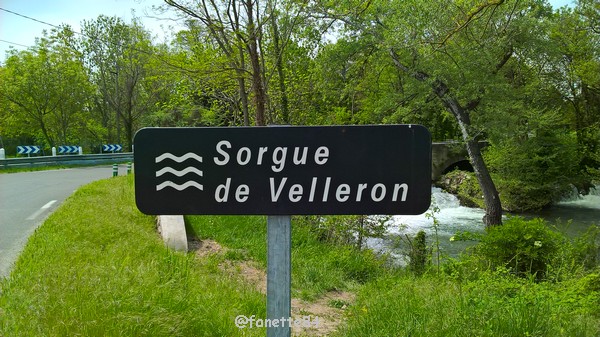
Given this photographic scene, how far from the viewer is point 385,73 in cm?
1916

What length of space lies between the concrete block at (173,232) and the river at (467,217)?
17.8 feet

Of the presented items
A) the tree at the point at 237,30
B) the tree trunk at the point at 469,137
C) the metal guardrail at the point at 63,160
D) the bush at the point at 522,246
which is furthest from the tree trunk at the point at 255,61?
the metal guardrail at the point at 63,160

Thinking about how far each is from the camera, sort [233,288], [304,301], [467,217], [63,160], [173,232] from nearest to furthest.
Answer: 1. [233,288]
2. [304,301]
3. [173,232]
4. [467,217]
5. [63,160]

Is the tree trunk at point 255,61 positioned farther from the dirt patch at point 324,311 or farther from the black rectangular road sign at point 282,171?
the black rectangular road sign at point 282,171

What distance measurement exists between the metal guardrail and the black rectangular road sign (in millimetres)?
19083

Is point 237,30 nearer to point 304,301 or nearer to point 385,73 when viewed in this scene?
point 304,301

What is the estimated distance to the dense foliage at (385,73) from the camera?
8953mm

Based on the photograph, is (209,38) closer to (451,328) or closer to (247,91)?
(247,91)

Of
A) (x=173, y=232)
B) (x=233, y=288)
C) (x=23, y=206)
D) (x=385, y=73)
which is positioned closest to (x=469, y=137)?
(x=385, y=73)

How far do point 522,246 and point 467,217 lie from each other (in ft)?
40.3

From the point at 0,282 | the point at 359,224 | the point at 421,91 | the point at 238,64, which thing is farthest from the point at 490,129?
the point at 0,282

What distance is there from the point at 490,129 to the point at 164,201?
12.6 meters

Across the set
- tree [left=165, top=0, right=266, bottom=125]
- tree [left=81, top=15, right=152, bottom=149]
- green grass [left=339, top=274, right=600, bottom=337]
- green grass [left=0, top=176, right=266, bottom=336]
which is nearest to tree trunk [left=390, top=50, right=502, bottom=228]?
tree [left=165, top=0, right=266, bottom=125]

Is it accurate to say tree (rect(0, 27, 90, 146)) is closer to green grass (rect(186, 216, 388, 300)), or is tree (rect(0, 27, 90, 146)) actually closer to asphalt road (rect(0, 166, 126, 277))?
asphalt road (rect(0, 166, 126, 277))
